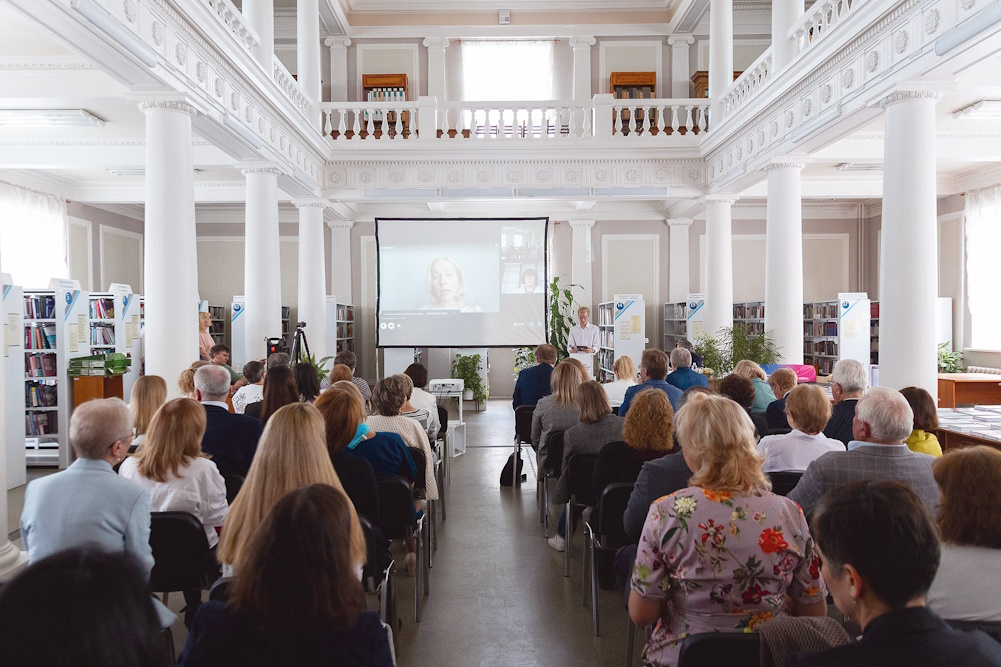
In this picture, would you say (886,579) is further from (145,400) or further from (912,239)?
(912,239)

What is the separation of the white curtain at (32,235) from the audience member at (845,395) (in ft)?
33.7

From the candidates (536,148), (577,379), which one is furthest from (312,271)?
(577,379)

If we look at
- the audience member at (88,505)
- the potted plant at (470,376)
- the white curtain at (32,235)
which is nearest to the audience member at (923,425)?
the audience member at (88,505)

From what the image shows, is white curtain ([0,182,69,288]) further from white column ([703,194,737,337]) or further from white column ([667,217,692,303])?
white column ([667,217,692,303])

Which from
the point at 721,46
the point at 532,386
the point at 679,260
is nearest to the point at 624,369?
the point at 532,386

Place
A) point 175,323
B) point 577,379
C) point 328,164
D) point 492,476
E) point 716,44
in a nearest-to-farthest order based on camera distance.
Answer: point 577,379, point 175,323, point 492,476, point 716,44, point 328,164

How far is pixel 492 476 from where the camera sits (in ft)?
20.9

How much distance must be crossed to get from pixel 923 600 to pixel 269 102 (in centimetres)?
748

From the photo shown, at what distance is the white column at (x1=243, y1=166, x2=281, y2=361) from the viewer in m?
7.69

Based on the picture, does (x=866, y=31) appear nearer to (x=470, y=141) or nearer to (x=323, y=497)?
(x=470, y=141)

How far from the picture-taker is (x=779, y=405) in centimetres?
434

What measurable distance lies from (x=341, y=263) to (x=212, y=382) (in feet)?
33.3

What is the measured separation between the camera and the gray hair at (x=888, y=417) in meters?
2.32

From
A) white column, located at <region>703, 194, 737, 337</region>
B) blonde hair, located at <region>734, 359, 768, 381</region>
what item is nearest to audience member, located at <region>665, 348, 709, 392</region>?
blonde hair, located at <region>734, 359, 768, 381</region>
